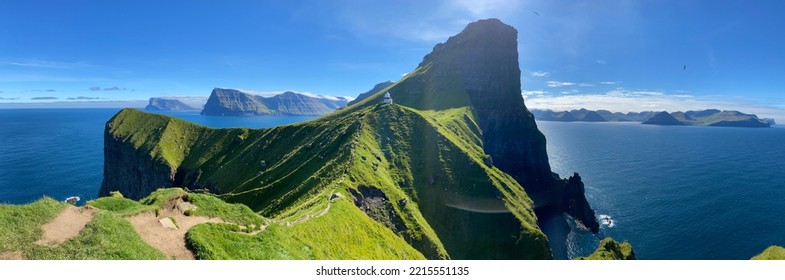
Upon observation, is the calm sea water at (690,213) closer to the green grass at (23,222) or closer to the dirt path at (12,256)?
the green grass at (23,222)

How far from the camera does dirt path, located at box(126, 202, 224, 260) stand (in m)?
27.0

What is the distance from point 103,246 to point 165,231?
21.3 feet

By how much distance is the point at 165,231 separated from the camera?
97.8 feet

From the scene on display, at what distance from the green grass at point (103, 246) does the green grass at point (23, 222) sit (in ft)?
3.53

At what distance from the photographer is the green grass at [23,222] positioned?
2195 cm

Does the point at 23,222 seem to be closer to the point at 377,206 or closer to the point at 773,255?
the point at 377,206

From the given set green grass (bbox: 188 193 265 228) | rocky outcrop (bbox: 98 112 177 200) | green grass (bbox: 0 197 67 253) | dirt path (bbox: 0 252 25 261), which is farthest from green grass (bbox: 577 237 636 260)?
rocky outcrop (bbox: 98 112 177 200)

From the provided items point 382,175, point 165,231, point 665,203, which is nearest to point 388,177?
point 382,175

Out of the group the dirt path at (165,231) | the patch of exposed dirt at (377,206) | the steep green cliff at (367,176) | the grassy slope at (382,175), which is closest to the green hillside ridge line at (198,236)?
the dirt path at (165,231)
